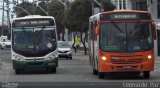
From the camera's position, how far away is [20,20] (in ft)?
95.7

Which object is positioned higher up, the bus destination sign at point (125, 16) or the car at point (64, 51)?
the bus destination sign at point (125, 16)

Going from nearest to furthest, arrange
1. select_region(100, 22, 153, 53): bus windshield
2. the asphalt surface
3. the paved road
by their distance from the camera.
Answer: the asphalt surface
the paved road
select_region(100, 22, 153, 53): bus windshield

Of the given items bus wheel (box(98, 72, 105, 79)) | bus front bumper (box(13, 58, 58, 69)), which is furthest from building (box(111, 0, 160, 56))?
bus wheel (box(98, 72, 105, 79))

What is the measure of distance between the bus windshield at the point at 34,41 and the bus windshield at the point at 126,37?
5749mm

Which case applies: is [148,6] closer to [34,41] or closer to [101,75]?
[34,41]

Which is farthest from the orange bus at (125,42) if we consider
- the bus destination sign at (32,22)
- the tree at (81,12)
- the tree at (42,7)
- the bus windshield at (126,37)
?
the tree at (42,7)

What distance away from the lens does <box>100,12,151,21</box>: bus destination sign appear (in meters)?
24.0

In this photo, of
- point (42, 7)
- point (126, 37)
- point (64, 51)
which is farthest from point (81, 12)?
point (42, 7)

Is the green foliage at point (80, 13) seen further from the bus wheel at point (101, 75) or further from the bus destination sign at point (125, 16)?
the bus destination sign at point (125, 16)

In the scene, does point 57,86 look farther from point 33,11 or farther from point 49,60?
point 33,11

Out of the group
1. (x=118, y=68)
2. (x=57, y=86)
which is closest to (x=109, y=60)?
(x=118, y=68)

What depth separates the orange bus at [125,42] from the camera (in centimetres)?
2347

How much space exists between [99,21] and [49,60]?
19.2ft

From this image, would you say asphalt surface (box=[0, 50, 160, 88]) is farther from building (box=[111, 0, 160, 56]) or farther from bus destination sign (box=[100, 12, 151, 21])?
building (box=[111, 0, 160, 56])
